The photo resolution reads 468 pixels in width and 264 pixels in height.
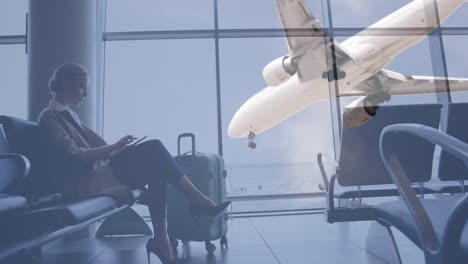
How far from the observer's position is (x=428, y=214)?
84cm

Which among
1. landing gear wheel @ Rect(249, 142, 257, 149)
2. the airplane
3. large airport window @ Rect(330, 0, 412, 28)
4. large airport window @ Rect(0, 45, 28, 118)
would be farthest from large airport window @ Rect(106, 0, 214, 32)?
landing gear wheel @ Rect(249, 142, 257, 149)

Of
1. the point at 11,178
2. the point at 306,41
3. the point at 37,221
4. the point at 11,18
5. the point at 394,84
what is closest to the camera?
the point at 37,221

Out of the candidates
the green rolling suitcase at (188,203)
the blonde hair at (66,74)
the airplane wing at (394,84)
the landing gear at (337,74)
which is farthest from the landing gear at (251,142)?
the blonde hair at (66,74)

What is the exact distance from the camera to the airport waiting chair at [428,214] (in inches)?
25.2

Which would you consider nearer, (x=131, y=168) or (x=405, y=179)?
(x=405, y=179)

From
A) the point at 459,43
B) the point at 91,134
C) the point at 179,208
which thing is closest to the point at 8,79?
the point at 91,134

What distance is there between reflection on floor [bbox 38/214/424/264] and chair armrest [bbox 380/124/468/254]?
50.5 inches

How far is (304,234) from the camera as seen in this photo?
304 cm

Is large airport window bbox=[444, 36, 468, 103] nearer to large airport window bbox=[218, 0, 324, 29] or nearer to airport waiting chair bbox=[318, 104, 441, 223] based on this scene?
large airport window bbox=[218, 0, 324, 29]

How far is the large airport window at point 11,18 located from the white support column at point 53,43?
124 cm

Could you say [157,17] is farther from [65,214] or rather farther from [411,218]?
[411,218]

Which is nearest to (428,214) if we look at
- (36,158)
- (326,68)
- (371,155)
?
(371,155)

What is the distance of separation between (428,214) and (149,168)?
140 cm

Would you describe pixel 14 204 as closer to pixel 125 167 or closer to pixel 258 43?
pixel 125 167
